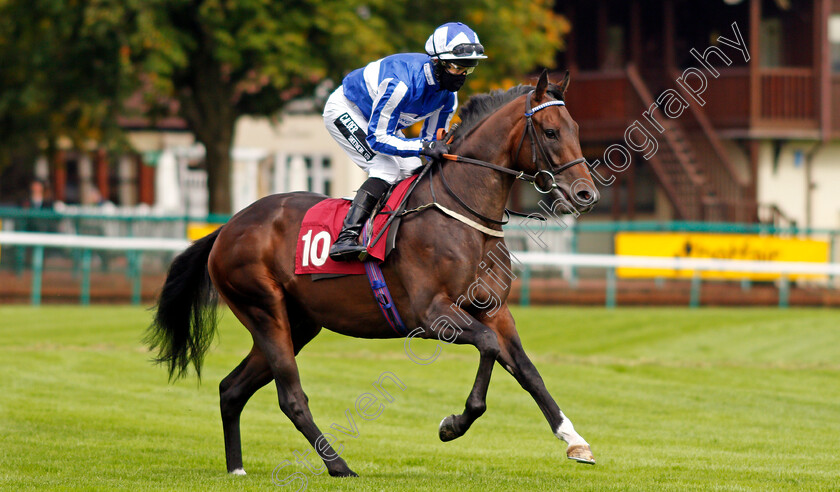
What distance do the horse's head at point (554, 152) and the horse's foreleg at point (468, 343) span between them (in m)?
0.76

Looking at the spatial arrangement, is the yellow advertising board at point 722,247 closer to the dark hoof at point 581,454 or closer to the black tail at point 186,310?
the black tail at point 186,310

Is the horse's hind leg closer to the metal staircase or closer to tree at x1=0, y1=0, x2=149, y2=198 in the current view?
tree at x1=0, y1=0, x2=149, y2=198

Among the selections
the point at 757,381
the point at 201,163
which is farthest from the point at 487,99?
the point at 201,163

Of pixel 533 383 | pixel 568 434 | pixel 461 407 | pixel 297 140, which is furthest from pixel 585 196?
pixel 297 140

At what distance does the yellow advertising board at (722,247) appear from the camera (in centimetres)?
1964

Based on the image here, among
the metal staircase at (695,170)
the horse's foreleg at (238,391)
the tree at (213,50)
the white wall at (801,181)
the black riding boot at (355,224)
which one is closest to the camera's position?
the black riding boot at (355,224)

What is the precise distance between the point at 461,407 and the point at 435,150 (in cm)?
399

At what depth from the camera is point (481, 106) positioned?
22.1 feet

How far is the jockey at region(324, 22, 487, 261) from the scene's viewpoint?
6.50 meters

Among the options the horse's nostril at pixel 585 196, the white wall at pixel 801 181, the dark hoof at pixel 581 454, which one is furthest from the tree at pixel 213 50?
the dark hoof at pixel 581 454

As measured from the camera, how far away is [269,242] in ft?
23.4

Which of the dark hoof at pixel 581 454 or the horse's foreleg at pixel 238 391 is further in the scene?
the horse's foreleg at pixel 238 391

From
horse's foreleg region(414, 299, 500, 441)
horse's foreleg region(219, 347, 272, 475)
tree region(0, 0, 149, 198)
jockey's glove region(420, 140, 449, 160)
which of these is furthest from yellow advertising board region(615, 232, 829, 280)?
horse's foreleg region(414, 299, 500, 441)

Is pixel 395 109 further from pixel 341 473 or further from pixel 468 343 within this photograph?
pixel 341 473
